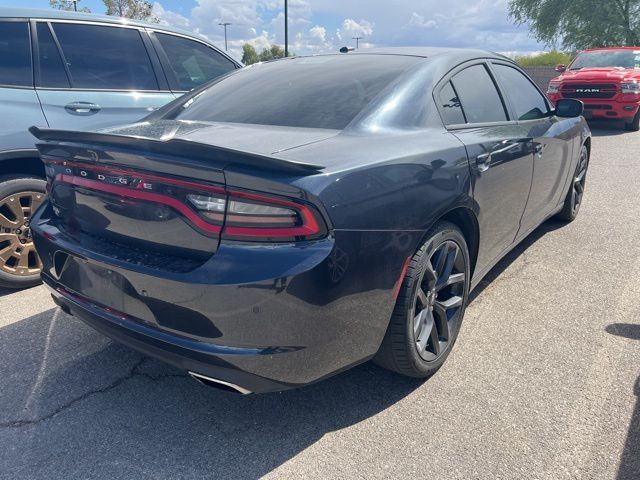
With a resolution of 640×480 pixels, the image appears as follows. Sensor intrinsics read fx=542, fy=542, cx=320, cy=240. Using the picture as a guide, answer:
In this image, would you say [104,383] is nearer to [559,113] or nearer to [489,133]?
[489,133]

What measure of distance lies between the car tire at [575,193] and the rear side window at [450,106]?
2467 mm

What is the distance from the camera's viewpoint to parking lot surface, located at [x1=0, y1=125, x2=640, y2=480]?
2135 mm

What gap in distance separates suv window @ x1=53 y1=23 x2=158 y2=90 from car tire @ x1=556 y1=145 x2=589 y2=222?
12.4 feet

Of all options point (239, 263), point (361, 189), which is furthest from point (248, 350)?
point (361, 189)

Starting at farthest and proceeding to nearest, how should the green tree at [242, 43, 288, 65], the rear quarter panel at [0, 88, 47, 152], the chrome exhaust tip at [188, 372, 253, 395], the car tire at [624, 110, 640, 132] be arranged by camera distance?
Answer: 1. the green tree at [242, 43, 288, 65]
2. the car tire at [624, 110, 640, 132]
3. the rear quarter panel at [0, 88, 47, 152]
4. the chrome exhaust tip at [188, 372, 253, 395]

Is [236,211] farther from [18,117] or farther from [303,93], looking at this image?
[18,117]

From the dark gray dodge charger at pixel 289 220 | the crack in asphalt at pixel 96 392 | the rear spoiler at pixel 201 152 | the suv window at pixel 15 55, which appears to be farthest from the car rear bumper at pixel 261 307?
the suv window at pixel 15 55

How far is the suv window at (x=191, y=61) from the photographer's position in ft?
14.6

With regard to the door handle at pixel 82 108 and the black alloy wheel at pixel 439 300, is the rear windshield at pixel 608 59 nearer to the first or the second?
the black alloy wheel at pixel 439 300

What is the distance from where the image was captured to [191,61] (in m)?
4.64

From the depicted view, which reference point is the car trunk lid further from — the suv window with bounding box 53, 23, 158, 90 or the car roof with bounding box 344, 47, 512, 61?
the suv window with bounding box 53, 23, 158, 90

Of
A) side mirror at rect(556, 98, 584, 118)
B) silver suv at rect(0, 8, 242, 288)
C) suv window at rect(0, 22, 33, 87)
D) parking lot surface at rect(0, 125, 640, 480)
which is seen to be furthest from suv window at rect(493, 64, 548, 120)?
suv window at rect(0, 22, 33, 87)

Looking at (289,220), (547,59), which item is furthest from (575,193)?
(547,59)

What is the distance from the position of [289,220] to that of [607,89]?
1192 centimetres
